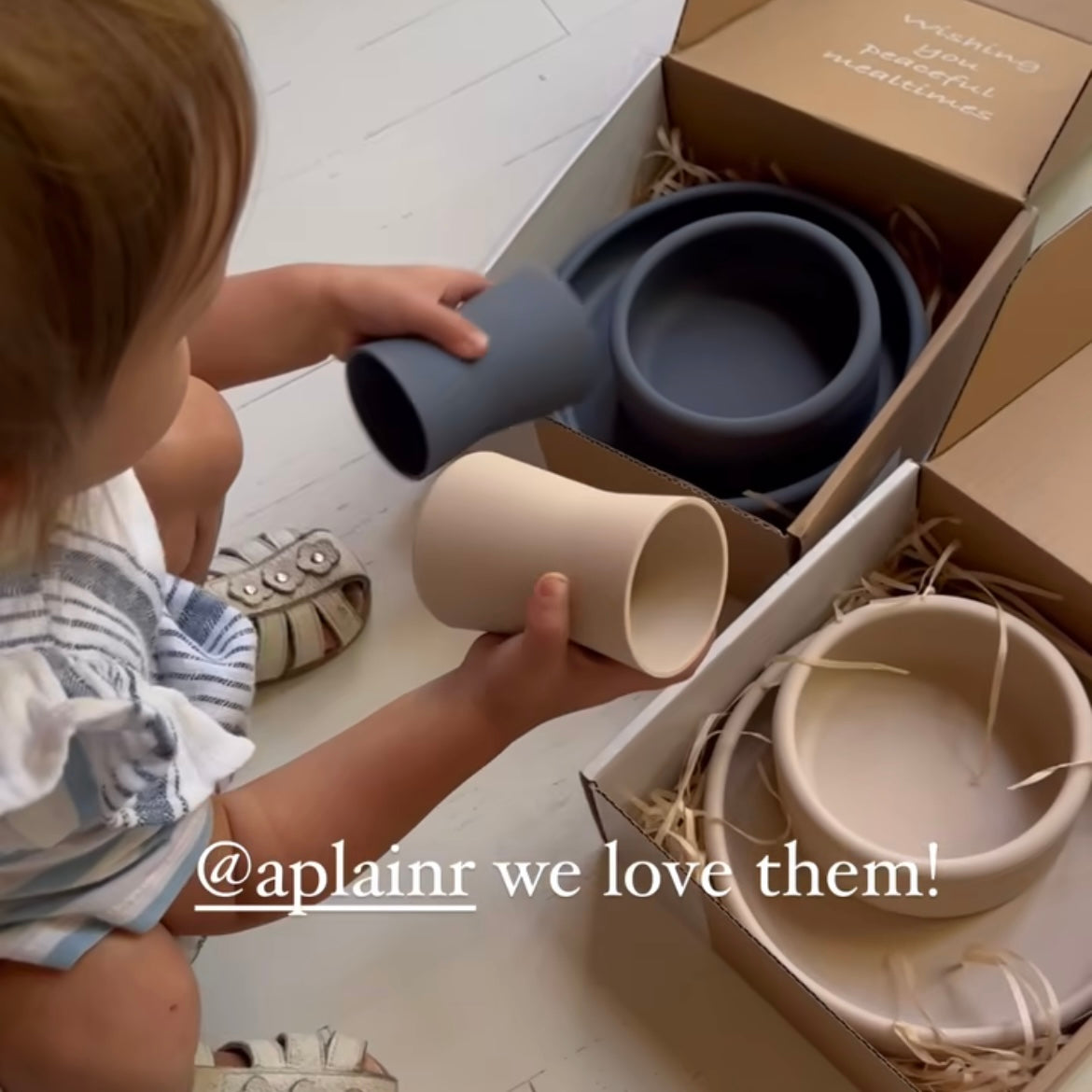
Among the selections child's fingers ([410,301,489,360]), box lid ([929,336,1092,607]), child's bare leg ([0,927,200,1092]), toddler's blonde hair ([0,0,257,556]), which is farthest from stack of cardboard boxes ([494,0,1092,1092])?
toddler's blonde hair ([0,0,257,556])

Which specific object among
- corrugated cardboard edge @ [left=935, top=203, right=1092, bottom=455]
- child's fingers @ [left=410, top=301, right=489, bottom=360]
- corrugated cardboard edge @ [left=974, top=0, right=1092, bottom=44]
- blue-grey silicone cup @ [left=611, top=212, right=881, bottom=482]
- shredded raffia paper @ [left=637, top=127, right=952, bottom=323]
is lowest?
blue-grey silicone cup @ [left=611, top=212, right=881, bottom=482]

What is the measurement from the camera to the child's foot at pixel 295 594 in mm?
850

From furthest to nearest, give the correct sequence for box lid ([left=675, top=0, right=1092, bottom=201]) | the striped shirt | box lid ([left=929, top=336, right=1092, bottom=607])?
box lid ([left=675, top=0, right=1092, bottom=201]) → box lid ([left=929, top=336, right=1092, bottom=607]) → the striped shirt

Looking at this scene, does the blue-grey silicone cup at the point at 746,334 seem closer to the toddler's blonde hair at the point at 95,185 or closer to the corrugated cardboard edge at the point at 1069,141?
the corrugated cardboard edge at the point at 1069,141

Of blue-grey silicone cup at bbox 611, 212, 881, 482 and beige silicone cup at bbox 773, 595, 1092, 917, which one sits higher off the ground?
blue-grey silicone cup at bbox 611, 212, 881, 482

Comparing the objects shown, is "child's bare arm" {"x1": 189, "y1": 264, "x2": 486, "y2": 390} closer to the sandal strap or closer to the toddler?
the toddler

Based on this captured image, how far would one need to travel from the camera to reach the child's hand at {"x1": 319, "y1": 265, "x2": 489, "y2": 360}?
0.72m

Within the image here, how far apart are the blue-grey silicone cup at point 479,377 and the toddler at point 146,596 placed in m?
0.02

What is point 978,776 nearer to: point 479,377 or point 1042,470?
point 1042,470

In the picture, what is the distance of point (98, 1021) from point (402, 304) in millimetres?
372

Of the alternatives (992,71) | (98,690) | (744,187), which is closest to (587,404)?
(744,187)

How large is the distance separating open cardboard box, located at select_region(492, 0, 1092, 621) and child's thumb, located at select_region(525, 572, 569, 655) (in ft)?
0.67

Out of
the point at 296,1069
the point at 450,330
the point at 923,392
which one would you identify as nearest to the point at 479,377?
the point at 450,330

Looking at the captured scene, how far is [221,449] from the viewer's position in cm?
73
